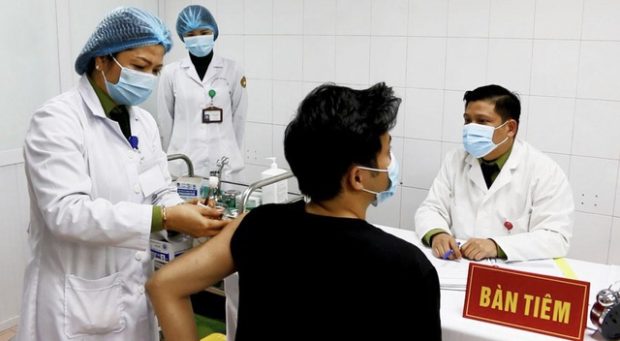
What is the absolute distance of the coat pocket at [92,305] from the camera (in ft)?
4.65

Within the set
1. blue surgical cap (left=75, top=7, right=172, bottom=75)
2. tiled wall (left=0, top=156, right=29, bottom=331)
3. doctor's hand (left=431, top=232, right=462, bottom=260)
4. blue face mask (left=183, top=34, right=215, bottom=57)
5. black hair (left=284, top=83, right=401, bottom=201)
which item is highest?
blue face mask (left=183, top=34, right=215, bottom=57)

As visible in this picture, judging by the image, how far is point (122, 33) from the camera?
1.42 metres

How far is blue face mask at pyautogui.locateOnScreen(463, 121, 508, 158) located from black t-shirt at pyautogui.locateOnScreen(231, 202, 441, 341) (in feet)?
4.08

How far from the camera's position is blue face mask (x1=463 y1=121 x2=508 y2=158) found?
211 centimetres

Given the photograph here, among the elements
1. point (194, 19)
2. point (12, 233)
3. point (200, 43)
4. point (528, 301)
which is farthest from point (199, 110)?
point (528, 301)

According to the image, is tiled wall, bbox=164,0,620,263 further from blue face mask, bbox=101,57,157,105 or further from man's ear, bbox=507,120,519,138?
blue face mask, bbox=101,57,157,105

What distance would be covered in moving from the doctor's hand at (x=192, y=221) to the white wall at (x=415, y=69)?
70.6 inches

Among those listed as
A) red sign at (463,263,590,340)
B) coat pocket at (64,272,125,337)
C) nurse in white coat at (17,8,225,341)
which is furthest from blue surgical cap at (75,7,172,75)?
red sign at (463,263,590,340)

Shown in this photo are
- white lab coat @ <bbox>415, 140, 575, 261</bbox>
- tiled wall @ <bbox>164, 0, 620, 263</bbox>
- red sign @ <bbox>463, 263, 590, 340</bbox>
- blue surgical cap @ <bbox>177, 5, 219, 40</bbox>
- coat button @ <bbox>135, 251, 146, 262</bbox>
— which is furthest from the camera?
blue surgical cap @ <bbox>177, 5, 219, 40</bbox>

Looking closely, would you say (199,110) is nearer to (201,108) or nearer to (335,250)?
(201,108)

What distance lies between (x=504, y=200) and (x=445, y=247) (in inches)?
17.8

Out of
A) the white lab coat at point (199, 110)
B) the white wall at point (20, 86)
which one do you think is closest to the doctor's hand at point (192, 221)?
the white lab coat at point (199, 110)

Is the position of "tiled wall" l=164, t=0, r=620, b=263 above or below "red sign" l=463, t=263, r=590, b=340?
above

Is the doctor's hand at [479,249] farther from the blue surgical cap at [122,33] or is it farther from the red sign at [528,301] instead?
the blue surgical cap at [122,33]
